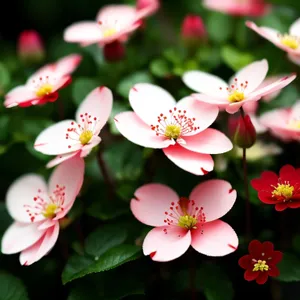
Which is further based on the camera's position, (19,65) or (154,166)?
(19,65)

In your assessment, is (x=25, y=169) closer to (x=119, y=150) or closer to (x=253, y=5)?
(x=119, y=150)

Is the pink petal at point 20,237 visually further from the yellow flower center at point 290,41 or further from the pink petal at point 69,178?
the yellow flower center at point 290,41

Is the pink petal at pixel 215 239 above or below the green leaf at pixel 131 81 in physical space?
below

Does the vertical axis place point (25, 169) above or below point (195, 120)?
→ below

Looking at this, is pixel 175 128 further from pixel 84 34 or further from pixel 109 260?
pixel 84 34

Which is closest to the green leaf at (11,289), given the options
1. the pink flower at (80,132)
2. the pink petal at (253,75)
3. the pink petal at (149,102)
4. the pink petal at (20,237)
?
the pink petal at (20,237)

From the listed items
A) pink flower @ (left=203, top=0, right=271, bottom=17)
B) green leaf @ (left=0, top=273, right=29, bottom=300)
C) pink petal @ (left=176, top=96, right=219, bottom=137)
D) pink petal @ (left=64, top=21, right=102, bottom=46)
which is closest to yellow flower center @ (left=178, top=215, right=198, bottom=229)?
pink petal @ (left=176, top=96, right=219, bottom=137)

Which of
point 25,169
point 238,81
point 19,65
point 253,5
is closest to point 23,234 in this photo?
point 25,169
